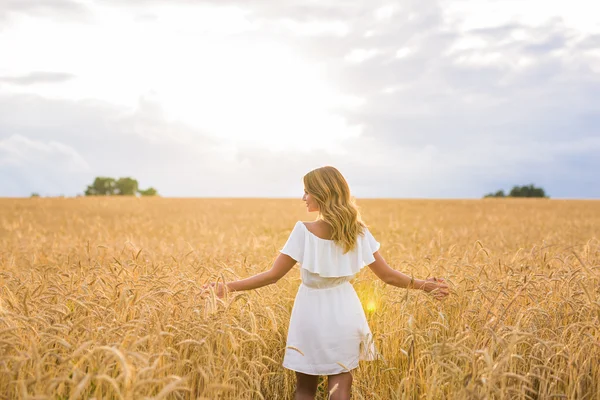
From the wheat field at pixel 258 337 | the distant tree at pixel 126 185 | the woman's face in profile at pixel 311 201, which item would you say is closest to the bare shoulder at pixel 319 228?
the woman's face in profile at pixel 311 201

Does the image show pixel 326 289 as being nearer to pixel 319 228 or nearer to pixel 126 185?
pixel 319 228

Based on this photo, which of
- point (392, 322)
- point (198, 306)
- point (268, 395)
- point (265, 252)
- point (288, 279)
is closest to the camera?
point (198, 306)

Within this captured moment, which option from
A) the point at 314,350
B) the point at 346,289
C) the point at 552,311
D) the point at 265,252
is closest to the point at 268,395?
the point at 314,350

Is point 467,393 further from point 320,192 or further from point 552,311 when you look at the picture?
point 552,311

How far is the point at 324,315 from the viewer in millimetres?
3684

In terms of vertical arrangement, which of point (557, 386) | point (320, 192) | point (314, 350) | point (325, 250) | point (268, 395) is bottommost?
point (268, 395)

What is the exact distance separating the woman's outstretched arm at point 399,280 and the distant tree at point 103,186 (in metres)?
77.6

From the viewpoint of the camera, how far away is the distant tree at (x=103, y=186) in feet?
253

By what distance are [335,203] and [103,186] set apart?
84.1 meters

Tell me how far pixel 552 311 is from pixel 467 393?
7.00ft

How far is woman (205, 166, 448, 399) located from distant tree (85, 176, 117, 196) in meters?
77.6

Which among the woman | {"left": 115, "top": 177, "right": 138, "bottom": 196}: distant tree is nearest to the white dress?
the woman

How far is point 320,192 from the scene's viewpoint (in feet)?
12.0

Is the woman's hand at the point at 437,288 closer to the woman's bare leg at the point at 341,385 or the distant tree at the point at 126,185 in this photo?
the woman's bare leg at the point at 341,385
